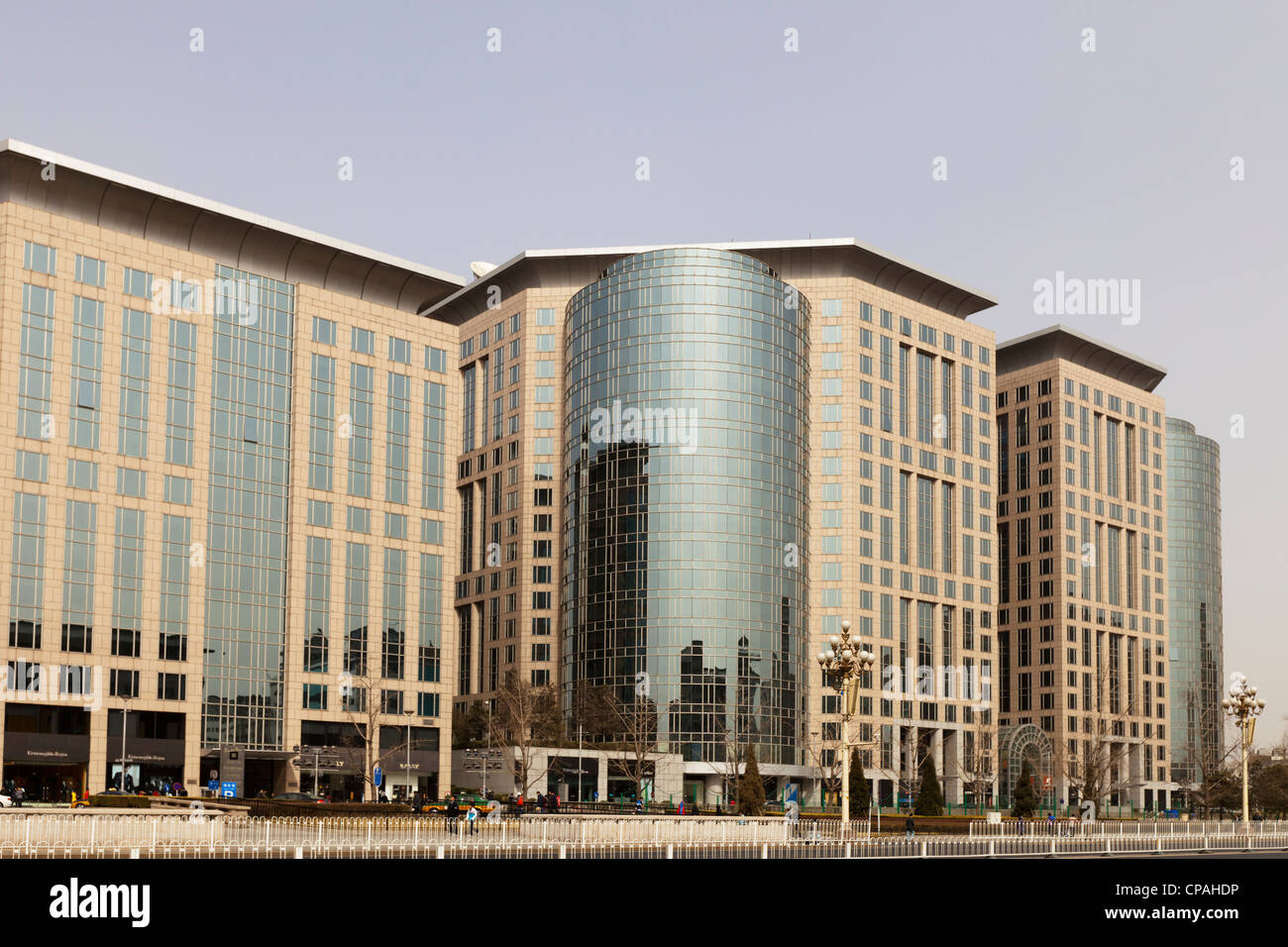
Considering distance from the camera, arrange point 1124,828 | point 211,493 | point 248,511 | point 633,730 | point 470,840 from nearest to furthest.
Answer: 1. point 470,840
2. point 1124,828
3. point 211,493
4. point 248,511
5. point 633,730

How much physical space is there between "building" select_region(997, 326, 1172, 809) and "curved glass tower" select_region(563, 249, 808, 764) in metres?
39.4

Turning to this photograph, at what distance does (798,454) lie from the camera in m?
112

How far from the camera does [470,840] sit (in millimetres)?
38375

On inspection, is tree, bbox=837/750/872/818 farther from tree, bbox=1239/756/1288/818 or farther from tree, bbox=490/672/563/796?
tree, bbox=1239/756/1288/818

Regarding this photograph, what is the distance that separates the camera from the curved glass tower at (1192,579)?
575 feet

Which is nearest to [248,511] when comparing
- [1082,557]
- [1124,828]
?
[1124,828]

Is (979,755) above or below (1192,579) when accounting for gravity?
below

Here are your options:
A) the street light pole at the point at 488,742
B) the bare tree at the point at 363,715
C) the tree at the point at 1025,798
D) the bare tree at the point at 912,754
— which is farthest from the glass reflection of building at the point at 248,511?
the bare tree at the point at 912,754

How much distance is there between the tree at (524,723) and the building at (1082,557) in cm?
5379

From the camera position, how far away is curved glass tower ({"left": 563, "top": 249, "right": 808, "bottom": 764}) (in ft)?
344

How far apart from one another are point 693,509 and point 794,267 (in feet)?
88.4

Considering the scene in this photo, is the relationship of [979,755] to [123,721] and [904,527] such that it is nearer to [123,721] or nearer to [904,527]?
[904,527]
